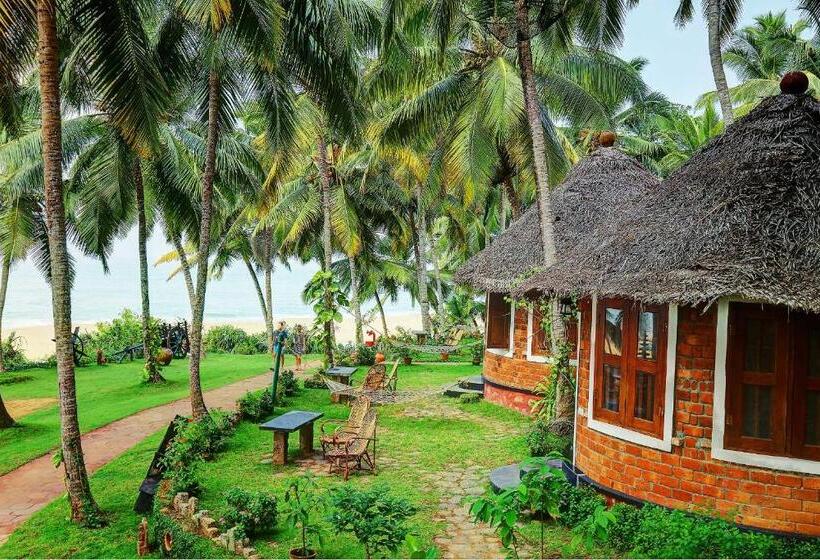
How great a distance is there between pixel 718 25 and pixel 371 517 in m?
11.3

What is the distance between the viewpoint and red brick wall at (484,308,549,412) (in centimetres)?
1440

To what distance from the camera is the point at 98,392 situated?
56.2 feet

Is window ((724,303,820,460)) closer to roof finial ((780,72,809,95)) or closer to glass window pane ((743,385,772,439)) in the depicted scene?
glass window pane ((743,385,772,439))

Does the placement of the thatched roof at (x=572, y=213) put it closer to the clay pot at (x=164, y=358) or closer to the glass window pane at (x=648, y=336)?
the glass window pane at (x=648, y=336)

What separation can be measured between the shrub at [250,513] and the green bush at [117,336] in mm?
19406

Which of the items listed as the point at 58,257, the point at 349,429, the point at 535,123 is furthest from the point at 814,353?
the point at 58,257

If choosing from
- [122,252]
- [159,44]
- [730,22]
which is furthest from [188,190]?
[122,252]

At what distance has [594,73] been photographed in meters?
15.6

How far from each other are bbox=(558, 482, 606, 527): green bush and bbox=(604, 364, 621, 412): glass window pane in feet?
3.30

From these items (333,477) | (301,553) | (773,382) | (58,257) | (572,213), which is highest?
(572,213)

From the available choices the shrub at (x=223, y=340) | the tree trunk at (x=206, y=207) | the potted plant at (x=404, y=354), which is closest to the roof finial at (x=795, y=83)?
the tree trunk at (x=206, y=207)

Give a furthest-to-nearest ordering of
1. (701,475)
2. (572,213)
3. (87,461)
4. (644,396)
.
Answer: (572,213) < (87,461) < (644,396) < (701,475)

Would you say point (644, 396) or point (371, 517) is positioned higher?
point (644, 396)

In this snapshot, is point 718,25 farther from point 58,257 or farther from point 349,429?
point 58,257
